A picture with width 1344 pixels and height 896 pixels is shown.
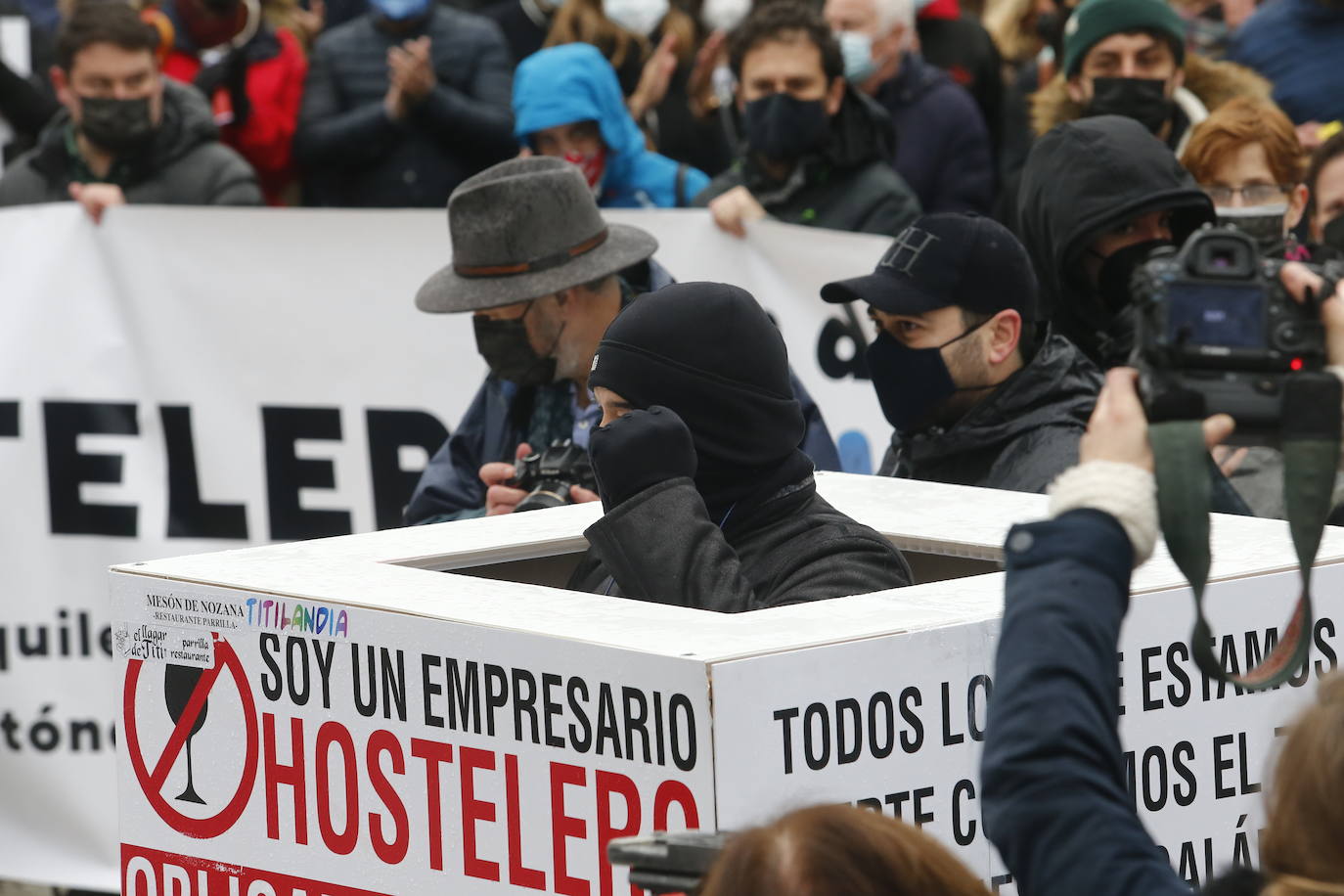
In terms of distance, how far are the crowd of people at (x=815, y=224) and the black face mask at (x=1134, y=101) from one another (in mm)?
10

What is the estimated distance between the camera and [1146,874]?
153cm

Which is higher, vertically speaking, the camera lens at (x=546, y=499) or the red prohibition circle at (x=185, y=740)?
the camera lens at (x=546, y=499)

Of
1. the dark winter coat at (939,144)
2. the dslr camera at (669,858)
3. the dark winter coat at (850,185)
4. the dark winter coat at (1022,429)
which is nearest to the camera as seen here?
the dslr camera at (669,858)

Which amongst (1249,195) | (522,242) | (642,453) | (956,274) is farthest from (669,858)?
(1249,195)

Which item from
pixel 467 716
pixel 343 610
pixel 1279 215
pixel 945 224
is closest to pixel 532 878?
pixel 467 716

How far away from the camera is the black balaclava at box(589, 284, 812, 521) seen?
291cm

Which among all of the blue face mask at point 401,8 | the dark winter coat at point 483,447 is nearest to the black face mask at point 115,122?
the blue face mask at point 401,8

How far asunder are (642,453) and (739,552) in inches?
9.9

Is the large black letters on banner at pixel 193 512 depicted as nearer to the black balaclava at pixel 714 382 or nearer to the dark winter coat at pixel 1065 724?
the black balaclava at pixel 714 382

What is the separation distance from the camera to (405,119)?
22.4 feet

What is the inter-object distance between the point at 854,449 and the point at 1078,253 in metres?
1.59

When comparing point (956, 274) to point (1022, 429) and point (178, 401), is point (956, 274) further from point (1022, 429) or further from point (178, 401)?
point (178, 401)

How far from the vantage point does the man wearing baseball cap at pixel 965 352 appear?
364 centimetres

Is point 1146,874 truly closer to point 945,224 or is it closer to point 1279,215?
point 945,224
